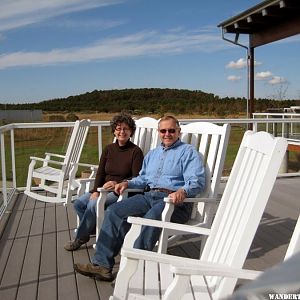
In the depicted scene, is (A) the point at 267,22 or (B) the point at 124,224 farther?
(A) the point at 267,22

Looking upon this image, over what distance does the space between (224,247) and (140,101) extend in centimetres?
1962

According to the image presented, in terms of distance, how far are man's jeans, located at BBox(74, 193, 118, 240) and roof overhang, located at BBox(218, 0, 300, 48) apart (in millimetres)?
6067

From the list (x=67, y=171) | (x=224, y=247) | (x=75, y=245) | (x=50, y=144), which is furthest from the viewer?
(x=50, y=144)

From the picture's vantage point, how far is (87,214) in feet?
9.95

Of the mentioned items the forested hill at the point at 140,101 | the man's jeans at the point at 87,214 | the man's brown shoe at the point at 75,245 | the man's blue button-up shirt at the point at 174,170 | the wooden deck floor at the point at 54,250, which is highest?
the forested hill at the point at 140,101

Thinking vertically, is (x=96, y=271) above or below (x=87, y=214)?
below

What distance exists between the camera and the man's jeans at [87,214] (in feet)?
9.93

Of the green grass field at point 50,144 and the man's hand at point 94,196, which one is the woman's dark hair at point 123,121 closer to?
the man's hand at point 94,196

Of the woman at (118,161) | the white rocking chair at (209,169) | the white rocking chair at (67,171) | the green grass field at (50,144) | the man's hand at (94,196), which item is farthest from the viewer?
the green grass field at (50,144)

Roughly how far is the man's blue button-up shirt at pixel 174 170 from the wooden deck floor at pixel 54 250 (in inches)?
23.2

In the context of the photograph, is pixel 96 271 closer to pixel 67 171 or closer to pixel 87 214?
pixel 87 214

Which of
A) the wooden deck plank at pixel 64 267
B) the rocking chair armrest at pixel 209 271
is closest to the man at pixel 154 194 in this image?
the wooden deck plank at pixel 64 267

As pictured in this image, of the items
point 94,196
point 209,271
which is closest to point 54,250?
point 94,196

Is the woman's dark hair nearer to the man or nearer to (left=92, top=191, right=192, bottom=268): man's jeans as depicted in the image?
the man
